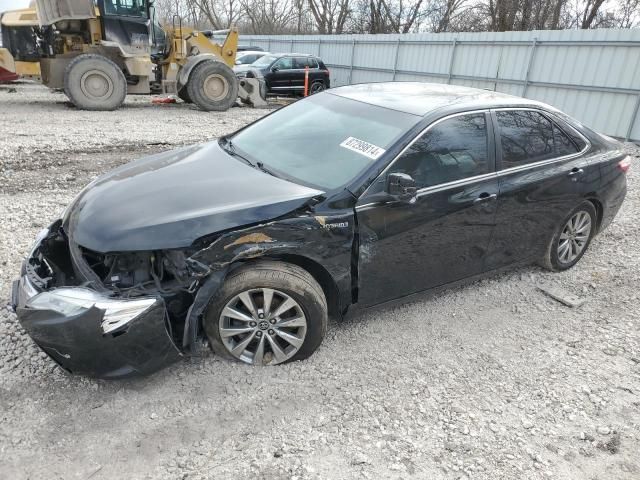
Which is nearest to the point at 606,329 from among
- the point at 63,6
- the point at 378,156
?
the point at 378,156

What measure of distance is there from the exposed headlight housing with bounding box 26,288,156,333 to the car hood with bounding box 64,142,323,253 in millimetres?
256

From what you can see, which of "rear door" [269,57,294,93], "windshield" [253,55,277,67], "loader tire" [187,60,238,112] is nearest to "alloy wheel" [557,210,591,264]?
"loader tire" [187,60,238,112]

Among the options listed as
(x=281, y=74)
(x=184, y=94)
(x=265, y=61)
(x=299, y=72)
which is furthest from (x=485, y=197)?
(x=265, y=61)

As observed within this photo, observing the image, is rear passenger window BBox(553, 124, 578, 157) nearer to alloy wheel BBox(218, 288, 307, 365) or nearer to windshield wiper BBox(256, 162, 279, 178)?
windshield wiper BBox(256, 162, 279, 178)

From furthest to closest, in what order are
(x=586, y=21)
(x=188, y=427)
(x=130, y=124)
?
1. (x=586, y=21)
2. (x=130, y=124)
3. (x=188, y=427)

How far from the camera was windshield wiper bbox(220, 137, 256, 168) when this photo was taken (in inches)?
131

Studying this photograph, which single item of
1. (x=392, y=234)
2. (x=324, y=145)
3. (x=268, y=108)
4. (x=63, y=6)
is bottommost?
(x=268, y=108)

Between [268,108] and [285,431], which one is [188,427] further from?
[268,108]

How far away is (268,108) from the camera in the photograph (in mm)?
14438

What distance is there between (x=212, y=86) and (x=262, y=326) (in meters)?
11.0

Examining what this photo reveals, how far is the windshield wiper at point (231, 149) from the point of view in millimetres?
3316

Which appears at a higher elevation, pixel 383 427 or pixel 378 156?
pixel 378 156

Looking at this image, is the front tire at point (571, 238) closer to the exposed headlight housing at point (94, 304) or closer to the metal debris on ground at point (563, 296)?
the metal debris on ground at point (563, 296)

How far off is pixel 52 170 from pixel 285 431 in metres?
5.54
